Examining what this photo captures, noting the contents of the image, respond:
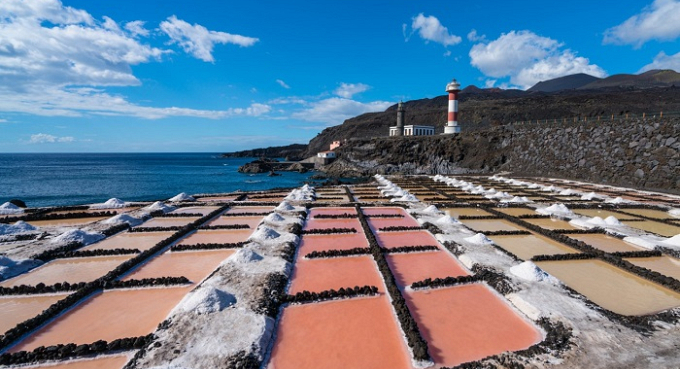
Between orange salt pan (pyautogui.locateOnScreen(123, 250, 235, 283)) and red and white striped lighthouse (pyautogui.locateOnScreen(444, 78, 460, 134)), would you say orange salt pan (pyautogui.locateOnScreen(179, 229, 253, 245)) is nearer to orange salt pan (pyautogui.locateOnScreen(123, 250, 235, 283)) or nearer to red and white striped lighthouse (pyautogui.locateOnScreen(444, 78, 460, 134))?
orange salt pan (pyautogui.locateOnScreen(123, 250, 235, 283))

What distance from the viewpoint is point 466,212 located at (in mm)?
16359

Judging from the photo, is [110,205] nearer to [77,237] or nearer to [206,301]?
[77,237]

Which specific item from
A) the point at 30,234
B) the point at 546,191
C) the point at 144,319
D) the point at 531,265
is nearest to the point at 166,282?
the point at 144,319

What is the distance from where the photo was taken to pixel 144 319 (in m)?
6.18

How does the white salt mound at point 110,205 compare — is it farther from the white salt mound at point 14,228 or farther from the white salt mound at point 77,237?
the white salt mound at point 77,237

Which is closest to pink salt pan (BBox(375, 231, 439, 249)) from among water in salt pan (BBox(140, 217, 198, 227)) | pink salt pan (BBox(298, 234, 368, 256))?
pink salt pan (BBox(298, 234, 368, 256))

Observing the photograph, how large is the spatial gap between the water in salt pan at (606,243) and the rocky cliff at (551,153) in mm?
17179

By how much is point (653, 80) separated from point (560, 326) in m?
152

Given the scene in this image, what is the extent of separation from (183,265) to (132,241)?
3990 mm

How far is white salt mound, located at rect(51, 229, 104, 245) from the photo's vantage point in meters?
10.6

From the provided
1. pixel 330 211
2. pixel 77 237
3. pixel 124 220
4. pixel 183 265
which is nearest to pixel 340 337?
pixel 183 265

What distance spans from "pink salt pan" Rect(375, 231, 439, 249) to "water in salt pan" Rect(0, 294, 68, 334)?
9147 millimetres

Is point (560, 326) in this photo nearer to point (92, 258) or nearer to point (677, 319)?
point (677, 319)

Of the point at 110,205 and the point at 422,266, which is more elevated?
the point at 110,205
